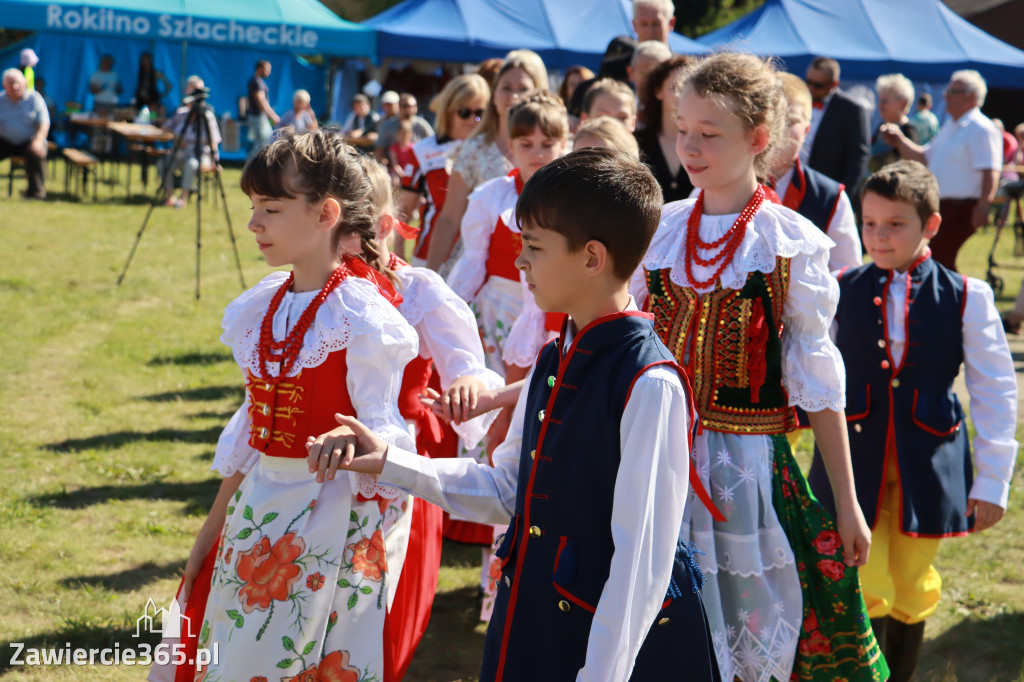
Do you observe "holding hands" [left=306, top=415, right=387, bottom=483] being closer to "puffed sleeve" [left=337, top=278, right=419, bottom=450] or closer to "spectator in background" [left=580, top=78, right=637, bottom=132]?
"puffed sleeve" [left=337, top=278, right=419, bottom=450]

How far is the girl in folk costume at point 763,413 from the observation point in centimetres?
242

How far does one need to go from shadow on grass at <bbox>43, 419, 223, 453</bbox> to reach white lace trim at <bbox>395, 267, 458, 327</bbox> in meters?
3.37

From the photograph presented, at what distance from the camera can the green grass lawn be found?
379 centimetres

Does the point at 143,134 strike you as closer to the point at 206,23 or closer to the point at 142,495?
the point at 206,23

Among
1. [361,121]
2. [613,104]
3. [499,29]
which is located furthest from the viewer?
[361,121]

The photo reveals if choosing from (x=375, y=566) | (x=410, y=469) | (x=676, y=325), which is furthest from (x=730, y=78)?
(x=375, y=566)

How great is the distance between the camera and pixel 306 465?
2418 mm

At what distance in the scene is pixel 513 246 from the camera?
12.6ft

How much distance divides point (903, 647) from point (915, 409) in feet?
2.67

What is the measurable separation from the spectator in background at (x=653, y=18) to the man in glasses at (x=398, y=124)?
701 cm

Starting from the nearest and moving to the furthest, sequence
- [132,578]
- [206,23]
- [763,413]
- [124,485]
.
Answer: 1. [763,413]
2. [132,578]
3. [124,485]
4. [206,23]

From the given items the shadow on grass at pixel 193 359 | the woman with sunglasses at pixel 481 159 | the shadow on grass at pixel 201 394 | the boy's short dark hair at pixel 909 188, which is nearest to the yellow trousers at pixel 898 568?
the boy's short dark hair at pixel 909 188

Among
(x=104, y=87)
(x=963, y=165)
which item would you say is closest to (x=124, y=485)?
(x=963, y=165)

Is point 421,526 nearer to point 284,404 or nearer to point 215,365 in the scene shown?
point 284,404
